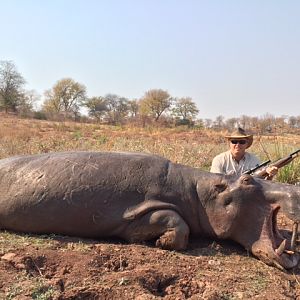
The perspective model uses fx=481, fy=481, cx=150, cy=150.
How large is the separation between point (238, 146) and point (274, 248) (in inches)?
99.1

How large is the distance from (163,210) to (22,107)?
173 feet

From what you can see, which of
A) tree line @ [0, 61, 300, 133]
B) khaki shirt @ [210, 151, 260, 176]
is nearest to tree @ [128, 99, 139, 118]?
tree line @ [0, 61, 300, 133]

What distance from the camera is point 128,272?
392 centimetres

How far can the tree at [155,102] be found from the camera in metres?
58.5

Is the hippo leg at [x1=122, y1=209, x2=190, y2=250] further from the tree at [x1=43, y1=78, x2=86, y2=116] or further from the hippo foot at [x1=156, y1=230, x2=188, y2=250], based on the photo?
the tree at [x1=43, y1=78, x2=86, y2=116]

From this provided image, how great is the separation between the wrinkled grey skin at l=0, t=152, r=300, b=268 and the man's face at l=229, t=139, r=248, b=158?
1.74 m

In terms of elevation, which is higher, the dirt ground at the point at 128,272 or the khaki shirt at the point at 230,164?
the khaki shirt at the point at 230,164

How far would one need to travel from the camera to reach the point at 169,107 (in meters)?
59.3

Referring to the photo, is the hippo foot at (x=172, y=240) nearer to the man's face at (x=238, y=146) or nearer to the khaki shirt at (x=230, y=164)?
the khaki shirt at (x=230, y=164)

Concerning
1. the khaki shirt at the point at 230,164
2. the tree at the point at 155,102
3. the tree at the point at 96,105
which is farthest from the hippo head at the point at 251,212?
the tree at the point at 96,105

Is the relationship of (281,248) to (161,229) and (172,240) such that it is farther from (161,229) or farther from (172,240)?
(161,229)

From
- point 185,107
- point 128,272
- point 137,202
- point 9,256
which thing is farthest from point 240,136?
point 185,107

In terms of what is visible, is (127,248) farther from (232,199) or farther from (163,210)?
(232,199)

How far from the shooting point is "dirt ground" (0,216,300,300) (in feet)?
11.9
